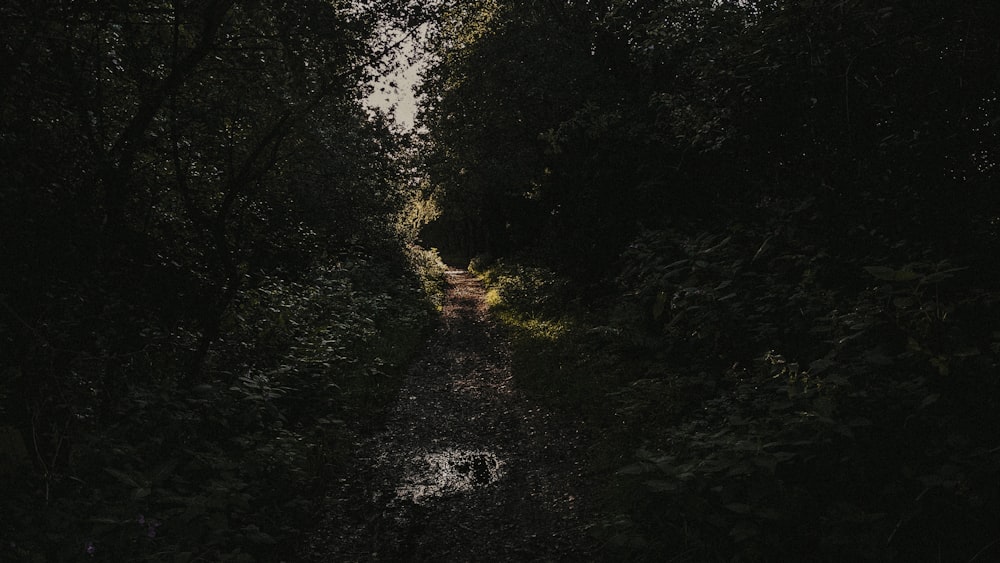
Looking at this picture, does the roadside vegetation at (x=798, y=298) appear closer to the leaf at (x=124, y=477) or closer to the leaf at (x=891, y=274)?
the leaf at (x=891, y=274)

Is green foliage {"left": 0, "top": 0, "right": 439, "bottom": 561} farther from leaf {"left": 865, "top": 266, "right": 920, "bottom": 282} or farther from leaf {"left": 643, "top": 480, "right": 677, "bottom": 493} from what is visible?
leaf {"left": 865, "top": 266, "right": 920, "bottom": 282}

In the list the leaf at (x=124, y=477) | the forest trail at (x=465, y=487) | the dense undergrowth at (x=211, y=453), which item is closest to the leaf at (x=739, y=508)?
the forest trail at (x=465, y=487)

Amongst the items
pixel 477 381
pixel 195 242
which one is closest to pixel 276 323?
pixel 195 242

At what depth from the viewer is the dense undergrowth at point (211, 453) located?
436 cm

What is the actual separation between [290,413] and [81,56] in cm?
527

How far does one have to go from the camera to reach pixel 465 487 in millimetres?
6812

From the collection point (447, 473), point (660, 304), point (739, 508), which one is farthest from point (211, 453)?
point (660, 304)

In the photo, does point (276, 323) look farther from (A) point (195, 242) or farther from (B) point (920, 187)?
(B) point (920, 187)

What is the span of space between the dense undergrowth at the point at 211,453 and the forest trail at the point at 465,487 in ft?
1.68

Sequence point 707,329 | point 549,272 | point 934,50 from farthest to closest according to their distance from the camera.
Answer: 1. point 549,272
2. point 707,329
3. point 934,50

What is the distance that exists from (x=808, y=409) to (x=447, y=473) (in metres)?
4.31

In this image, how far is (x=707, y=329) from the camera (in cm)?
806

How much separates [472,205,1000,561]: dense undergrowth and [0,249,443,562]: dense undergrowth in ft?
11.7

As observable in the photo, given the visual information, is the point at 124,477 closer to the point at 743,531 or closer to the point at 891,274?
the point at 743,531
